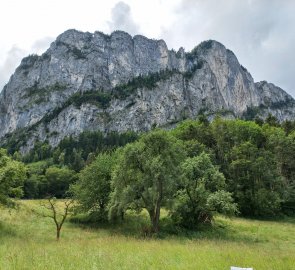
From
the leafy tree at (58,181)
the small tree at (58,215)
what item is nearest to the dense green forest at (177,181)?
the small tree at (58,215)

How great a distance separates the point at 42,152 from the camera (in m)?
196

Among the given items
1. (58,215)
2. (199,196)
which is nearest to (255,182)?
(199,196)

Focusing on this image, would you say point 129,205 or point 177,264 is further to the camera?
point 129,205

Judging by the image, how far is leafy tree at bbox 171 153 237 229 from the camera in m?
36.7

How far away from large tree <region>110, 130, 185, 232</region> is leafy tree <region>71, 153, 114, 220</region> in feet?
21.9

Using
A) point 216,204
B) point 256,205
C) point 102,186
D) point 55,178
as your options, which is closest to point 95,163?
point 102,186

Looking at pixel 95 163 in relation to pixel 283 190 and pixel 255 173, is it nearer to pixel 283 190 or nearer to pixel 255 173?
pixel 255 173

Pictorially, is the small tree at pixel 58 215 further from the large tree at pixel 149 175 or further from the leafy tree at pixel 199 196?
the leafy tree at pixel 199 196

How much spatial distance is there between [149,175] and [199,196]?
21.9 ft

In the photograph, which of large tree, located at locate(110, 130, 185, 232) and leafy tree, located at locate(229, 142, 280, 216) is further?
leafy tree, located at locate(229, 142, 280, 216)

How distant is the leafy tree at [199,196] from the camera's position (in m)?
36.7

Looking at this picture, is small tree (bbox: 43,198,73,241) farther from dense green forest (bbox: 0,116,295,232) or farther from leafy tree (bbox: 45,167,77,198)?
leafy tree (bbox: 45,167,77,198)

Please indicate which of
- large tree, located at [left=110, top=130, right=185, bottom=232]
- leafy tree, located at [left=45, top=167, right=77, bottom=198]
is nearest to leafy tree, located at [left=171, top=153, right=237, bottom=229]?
large tree, located at [left=110, top=130, right=185, bottom=232]

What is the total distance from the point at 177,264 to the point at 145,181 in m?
23.7
